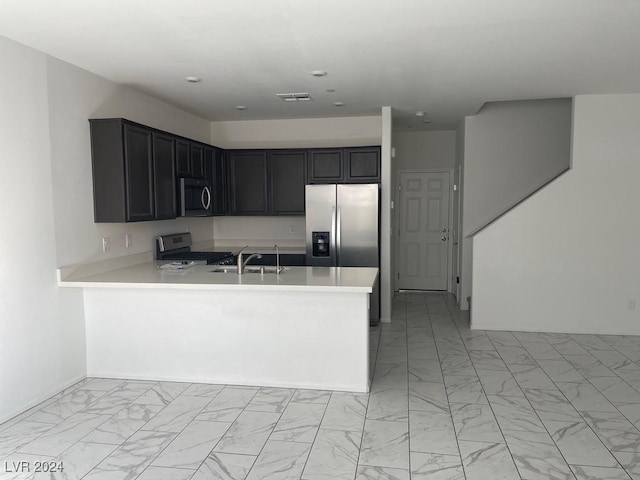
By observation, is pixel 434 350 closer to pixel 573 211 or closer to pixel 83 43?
pixel 573 211

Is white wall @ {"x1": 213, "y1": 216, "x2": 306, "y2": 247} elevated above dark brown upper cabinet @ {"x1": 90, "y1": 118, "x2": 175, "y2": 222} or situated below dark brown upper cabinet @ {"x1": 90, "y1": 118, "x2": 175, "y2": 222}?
below

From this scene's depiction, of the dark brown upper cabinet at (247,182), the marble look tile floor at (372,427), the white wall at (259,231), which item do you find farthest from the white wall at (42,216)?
the white wall at (259,231)

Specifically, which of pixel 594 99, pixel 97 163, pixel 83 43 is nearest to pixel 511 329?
pixel 594 99

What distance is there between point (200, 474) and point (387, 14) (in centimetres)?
275

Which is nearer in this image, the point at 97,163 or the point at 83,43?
the point at 83,43

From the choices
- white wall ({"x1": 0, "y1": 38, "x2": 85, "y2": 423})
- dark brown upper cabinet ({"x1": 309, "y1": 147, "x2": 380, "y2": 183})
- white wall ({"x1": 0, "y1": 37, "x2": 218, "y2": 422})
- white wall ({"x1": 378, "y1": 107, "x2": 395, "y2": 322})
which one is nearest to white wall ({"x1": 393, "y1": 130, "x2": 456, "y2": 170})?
dark brown upper cabinet ({"x1": 309, "y1": 147, "x2": 380, "y2": 183})

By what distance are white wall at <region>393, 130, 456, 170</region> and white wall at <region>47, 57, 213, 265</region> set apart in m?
4.09

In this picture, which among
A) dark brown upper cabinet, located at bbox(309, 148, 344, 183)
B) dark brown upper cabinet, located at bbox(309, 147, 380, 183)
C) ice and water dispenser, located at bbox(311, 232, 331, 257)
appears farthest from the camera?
dark brown upper cabinet, located at bbox(309, 148, 344, 183)

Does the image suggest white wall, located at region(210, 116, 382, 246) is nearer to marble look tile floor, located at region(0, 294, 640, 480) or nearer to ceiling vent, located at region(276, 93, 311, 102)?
ceiling vent, located at region(276, 93, 311, 102)

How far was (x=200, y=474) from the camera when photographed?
2.51 meters

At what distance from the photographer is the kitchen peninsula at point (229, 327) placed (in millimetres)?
3582

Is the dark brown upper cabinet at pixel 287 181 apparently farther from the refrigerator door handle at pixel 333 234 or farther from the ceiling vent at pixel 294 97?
the ceiling vent at pixel 294 97

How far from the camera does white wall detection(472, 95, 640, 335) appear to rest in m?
4.99

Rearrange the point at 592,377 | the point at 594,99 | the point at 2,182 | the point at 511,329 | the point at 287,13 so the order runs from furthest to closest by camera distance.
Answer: the point at 511,329 → the point at 594,99 → the point at 592,377 → the point at 2,182 → the point at 287,13
